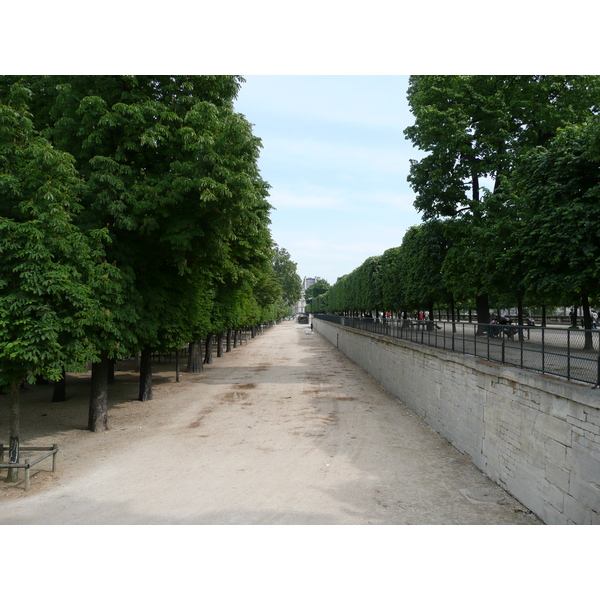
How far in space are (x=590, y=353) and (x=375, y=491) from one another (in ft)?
15.2

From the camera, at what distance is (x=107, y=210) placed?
1179cm

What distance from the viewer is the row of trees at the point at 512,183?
1419 centimetres

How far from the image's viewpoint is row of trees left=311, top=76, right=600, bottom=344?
14.2 m

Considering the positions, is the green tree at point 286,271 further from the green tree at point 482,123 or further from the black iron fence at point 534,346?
the black iron fence at point 534,346

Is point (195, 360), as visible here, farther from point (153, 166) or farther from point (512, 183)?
point (512, 183)

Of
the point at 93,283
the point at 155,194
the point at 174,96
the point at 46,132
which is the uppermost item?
the point at 174,96

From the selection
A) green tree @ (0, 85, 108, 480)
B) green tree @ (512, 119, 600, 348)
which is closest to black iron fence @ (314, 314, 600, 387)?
green tree @ (512, 119, 600, 348)

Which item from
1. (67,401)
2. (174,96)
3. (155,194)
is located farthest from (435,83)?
(67,401)

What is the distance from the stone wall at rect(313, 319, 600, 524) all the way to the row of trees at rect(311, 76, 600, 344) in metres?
5.28

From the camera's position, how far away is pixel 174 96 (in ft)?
45.6

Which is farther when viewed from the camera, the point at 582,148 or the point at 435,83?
the point at 435,83

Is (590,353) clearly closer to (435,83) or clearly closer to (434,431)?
(434,431)

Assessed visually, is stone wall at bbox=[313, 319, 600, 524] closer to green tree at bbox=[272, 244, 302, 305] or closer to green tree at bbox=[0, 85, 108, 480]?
green tree at bbox=[0, 85, 108, 480]

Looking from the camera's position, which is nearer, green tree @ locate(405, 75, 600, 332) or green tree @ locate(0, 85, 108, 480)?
green tree @ locate(0, 85, 108, 480)
